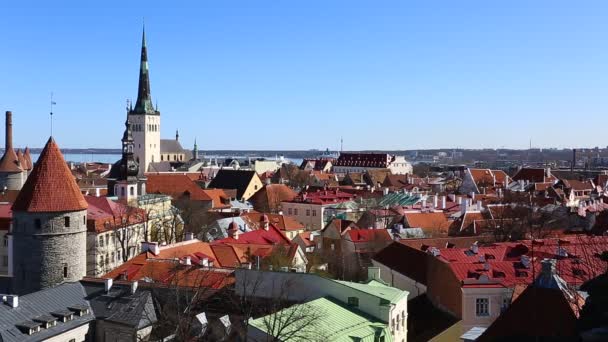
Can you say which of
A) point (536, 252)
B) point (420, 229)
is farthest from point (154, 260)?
point (420, 229)

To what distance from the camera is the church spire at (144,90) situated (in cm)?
9688

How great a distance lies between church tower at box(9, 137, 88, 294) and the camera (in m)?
26.5

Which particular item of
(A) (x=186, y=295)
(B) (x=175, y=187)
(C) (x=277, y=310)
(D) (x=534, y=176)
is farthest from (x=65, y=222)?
(D) (x=534, y=176)

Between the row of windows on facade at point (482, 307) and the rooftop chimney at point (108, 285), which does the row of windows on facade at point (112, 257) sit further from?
the row of windows on facade at point (482, 307)

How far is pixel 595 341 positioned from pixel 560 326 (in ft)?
28.7

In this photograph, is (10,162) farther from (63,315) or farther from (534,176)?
(534,176)

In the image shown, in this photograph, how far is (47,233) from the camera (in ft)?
87.8

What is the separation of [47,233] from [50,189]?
181cm

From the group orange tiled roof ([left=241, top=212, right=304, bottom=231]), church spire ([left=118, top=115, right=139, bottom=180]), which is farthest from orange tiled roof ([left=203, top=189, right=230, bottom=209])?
orange tiled roof ([left=241, top=212, right=304, bottom=231])

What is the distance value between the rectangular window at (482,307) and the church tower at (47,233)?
15.3m

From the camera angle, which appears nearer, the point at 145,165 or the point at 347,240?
the point at 347,240

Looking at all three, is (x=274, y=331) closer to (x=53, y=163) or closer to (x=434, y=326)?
(x=434, y=326)

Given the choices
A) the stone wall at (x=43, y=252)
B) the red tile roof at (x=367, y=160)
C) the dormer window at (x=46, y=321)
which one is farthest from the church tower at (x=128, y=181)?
the red tile roof at (x=367, y=160)

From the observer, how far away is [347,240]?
40.7m
